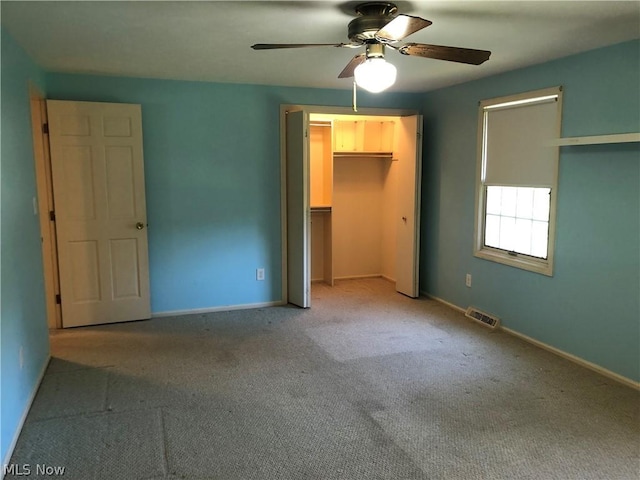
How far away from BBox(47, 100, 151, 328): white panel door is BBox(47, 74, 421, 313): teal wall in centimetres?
17

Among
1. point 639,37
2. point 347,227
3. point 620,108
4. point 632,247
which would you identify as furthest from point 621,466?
point 347,227

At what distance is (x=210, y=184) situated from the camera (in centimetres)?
475

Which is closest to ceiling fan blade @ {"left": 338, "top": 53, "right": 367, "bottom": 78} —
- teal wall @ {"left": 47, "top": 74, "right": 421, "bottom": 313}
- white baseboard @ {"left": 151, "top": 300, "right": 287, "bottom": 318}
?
teal wall @ {"left": 47, "top": 74, "right": 421, "bottom": 313}

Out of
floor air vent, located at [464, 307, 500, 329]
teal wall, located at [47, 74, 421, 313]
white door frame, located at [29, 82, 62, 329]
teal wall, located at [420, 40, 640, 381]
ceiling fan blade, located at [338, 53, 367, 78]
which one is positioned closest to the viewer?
ceiling fan blade, located at [338, 53, 367, 78]

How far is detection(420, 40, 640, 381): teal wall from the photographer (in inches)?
126

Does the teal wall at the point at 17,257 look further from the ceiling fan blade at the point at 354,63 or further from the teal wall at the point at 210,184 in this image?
the ceiling fan blade at the point at 354,63

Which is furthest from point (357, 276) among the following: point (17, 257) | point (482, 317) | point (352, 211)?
point (17, 257)

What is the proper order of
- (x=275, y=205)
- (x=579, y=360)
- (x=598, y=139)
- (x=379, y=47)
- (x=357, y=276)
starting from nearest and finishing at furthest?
(x=379, y=47), (x=598, y=139), (x=579, y=360), (x=275, y=205), (x=357, y=276)

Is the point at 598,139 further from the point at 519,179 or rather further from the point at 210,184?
the point at 210,184

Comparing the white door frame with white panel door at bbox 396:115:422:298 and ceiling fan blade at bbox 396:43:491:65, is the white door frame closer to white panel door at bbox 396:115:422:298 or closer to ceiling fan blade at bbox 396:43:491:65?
ceiling fan blade at bbox 396:43:491:65

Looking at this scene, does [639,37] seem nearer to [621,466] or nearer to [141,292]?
[621,466]

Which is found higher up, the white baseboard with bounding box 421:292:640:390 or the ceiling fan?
the ceiling fan

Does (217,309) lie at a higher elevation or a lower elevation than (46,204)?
lower

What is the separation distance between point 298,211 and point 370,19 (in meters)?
2.55
